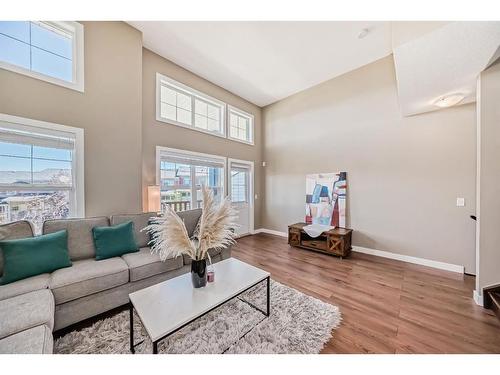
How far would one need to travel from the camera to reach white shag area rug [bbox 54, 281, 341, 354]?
1.47 meters

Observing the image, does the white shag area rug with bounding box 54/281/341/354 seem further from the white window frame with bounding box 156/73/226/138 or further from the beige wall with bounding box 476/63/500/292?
the white window frame with bounding box 156/73/226/138

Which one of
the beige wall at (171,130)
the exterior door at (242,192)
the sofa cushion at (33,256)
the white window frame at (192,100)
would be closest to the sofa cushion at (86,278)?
the sofa cushion at (33,256)

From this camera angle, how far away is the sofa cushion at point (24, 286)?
4.90 feet

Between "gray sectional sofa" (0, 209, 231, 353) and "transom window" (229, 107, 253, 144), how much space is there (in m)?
3.13

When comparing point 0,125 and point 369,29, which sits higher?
point 369,29

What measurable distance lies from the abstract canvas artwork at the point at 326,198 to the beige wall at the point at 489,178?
1929 mm

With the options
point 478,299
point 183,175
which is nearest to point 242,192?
point 183,175

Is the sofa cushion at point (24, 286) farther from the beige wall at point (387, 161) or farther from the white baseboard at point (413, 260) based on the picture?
the white baseboard at point (413, 260)
